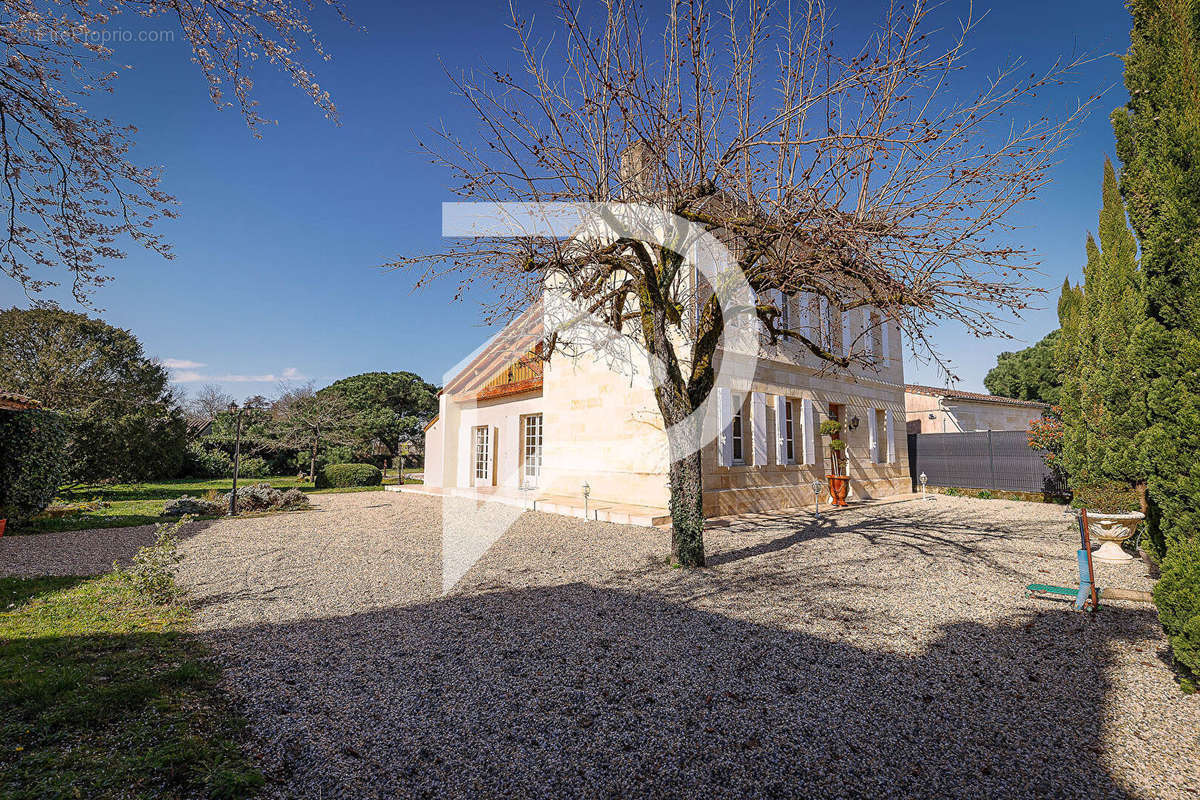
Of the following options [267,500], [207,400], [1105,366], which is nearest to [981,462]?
[1105,366]

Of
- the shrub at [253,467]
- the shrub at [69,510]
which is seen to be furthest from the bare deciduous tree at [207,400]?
the shrub at [69,510]

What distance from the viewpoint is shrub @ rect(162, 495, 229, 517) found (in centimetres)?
1028

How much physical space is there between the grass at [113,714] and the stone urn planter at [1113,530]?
8.41 meters

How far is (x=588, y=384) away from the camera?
10.9 m

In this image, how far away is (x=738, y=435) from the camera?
32.9 ft

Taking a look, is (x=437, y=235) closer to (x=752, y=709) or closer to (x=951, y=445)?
(x=752, y=709)

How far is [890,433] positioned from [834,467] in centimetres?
253

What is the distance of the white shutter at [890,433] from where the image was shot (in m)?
13.3

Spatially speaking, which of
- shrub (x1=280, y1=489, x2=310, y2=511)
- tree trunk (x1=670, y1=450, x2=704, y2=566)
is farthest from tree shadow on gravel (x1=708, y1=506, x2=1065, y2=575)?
shrub (x1=280, y1=489, x2=310, y2=511)

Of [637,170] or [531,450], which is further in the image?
[531,450]

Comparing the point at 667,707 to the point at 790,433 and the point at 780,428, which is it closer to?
the point at 780,428

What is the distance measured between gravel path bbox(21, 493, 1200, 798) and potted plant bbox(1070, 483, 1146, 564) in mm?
695

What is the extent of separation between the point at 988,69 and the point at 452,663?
6.06 metres

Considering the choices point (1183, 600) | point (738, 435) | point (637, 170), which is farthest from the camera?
point (738, 435)
